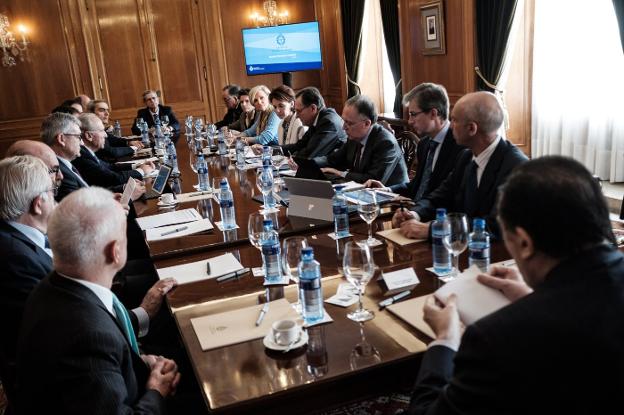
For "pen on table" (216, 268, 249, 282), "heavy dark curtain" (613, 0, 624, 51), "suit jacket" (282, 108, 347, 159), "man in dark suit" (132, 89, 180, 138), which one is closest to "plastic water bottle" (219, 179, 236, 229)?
"pen on table" (216, 268, 249, 282)

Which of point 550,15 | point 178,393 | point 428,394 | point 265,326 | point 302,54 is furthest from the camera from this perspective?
point 302,54

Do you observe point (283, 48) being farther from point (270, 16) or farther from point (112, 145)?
point (112, 145)

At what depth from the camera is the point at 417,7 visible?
6426 mm

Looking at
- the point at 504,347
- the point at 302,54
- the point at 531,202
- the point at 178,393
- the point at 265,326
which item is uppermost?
the point at 302,54

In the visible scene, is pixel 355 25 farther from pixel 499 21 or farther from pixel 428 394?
pixel 428 394

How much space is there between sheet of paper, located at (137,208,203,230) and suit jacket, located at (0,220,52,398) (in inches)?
35.9

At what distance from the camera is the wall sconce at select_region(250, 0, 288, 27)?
9.30 meters

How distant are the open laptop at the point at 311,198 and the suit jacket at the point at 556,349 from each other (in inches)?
65.5

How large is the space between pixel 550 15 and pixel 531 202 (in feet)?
15.6

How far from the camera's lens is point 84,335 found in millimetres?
1341

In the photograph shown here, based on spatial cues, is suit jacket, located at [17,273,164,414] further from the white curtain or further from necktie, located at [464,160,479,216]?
the white curtain

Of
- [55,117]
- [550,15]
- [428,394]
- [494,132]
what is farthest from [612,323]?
[550,15]

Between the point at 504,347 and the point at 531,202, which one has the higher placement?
the point at 531,202

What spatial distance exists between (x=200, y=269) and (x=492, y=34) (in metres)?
4.26
